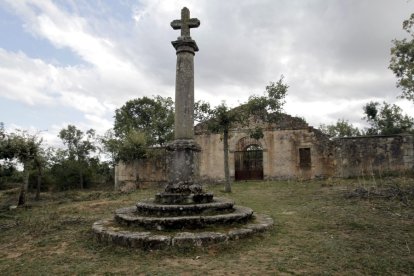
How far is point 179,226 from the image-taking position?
6020 mm

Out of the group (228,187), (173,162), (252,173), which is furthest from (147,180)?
(173,162)

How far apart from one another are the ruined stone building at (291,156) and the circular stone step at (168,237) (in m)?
12.8

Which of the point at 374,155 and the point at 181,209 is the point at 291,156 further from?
the point at 181,209

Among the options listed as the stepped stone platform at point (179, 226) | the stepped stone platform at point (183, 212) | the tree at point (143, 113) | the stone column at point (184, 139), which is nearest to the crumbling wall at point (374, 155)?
the stepped stone platform at point (183, 212)

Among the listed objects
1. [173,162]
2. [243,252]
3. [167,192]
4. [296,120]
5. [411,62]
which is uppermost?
[411,62]

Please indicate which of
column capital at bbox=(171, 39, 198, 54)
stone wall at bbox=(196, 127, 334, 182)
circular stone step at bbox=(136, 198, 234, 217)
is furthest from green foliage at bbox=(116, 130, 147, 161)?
circular stone step at bbox=(136, 198, 234, 217)

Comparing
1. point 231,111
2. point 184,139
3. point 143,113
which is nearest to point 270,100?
point 231,111

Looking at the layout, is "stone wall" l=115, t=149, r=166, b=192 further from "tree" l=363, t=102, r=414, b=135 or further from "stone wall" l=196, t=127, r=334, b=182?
"tree" l=363, t=102, r=414, b=135

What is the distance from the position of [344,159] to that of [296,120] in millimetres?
3473

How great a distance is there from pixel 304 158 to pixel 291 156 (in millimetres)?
733

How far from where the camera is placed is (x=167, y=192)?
23.6 ft

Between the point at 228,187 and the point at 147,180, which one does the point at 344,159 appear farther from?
the point at 147,180

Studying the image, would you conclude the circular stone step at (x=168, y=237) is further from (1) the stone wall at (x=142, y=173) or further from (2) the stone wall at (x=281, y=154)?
(1) the stone wall at (x=142, y=173)

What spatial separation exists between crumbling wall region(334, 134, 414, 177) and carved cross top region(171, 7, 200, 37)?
41.4 feet
